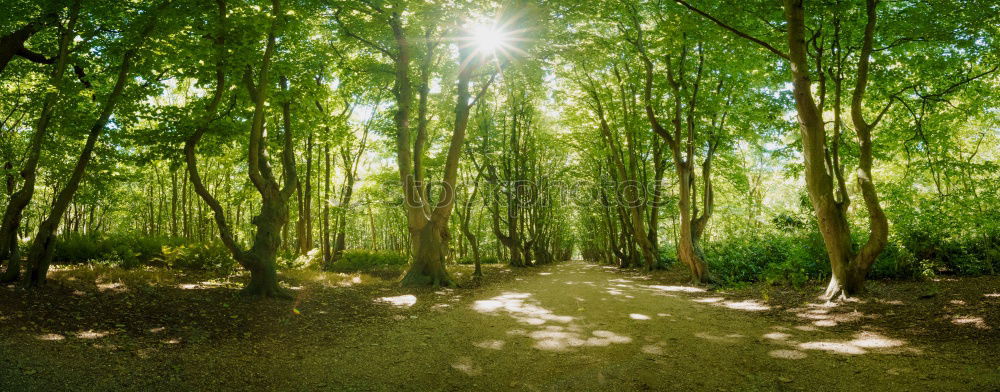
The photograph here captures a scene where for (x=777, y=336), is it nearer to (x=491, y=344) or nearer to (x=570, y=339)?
(x=570, y=339)

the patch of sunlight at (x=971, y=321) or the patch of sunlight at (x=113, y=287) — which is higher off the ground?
the patch of sunlight at (x=113, y=287)

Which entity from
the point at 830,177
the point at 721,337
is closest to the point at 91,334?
the point at 721,337

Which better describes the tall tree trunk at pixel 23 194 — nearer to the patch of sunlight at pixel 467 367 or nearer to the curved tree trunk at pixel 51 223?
the curved tree trunk at pixel 51 223

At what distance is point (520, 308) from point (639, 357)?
13.5 feet

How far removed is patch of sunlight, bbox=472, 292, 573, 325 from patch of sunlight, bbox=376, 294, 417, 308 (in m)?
1.42

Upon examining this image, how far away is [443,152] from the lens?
70.4 ft

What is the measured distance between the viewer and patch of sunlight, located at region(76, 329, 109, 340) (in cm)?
511

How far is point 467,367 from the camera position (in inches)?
195

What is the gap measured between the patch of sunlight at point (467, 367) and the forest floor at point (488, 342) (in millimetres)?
35

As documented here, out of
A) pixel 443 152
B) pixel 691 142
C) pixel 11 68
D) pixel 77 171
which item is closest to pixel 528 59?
pixel 691 142

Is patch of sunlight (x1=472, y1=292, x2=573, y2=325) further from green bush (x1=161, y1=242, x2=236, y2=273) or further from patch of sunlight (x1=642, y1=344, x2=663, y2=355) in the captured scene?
green bush (x1=161, y1=242, x2=236, y2=273)

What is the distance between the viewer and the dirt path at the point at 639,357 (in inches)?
164

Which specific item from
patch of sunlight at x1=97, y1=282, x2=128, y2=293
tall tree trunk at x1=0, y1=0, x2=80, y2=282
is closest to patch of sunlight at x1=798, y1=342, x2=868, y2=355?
patch of sunlight at x1=97, y1=282, x2=128, y2=293

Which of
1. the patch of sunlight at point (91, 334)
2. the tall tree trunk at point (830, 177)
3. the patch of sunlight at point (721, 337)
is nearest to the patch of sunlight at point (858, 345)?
the patch of sunlight at point (721, 337)
